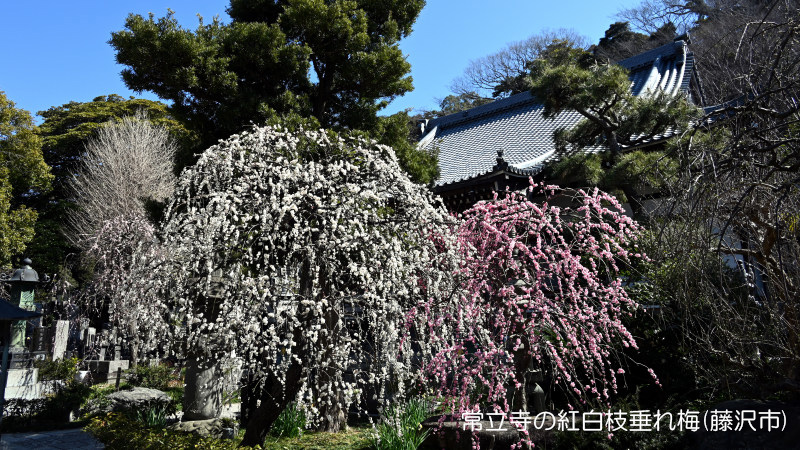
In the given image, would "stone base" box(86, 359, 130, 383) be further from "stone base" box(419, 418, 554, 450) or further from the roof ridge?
the roof ridge

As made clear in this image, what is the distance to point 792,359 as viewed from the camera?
5.31 m

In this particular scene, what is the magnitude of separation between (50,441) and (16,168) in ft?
50.8

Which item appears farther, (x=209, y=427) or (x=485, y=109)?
(x=485, y=109)

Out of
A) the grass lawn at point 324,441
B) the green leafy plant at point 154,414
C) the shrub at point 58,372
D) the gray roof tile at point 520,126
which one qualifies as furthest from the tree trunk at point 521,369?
the shrub at point 58,372

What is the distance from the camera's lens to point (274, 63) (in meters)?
9.18

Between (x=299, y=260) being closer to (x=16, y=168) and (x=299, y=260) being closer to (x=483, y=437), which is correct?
(x=483, y=437)

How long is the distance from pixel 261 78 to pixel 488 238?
5.57 m

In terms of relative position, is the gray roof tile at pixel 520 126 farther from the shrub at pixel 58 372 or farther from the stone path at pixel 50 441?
the shrub at pixel 58 372

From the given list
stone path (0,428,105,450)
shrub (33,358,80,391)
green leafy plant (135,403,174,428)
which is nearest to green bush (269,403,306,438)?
green leafy plant (135,403,174,428)

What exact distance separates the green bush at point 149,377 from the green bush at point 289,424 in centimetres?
716

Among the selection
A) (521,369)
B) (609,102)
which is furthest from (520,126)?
(521,369)

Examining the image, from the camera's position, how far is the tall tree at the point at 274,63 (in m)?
8.50

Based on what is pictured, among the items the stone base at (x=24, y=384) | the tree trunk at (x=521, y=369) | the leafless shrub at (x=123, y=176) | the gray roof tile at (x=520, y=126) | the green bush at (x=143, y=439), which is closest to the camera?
the green bush at (x=143, y=439)

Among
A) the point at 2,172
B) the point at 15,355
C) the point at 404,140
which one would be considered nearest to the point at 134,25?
the point at 404,140
